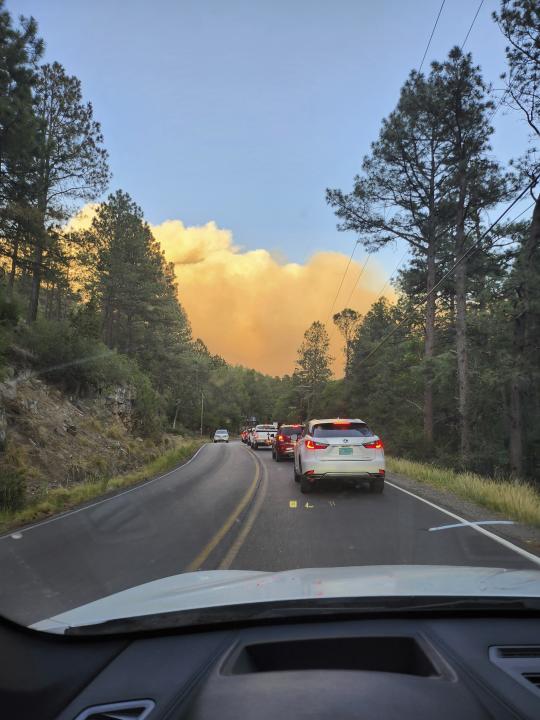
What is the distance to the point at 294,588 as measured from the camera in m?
2.97

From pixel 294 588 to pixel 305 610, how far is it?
0.43 metres

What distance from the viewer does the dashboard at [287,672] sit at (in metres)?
1.78

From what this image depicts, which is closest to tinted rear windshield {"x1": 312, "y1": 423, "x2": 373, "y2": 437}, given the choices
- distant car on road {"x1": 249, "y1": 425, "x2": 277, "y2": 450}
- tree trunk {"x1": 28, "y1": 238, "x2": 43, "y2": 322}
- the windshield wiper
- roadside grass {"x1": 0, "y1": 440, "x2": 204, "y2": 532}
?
roadside grass {"x1": 0, "y1": 440, "x2": 204, "y2": 532}

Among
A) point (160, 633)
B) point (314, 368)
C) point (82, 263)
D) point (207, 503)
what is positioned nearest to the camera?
point (160, 633)

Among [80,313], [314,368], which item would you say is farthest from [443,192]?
[314,368]

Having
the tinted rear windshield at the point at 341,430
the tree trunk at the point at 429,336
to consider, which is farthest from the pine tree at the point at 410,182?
the tinted rear windshield at the point at 341,430

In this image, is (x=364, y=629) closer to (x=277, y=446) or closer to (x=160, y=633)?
(x=160, y=633)

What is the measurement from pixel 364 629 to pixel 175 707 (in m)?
0.98

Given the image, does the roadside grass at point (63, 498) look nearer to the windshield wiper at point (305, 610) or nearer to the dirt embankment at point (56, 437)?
the dirt embankment at point (56, 437)

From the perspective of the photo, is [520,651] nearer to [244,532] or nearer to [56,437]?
[244,532]

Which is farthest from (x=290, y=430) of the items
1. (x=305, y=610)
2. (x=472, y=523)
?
(x=305, y=610)

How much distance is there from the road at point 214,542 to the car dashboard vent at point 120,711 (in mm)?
2466

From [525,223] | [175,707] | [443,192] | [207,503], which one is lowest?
[207,503]

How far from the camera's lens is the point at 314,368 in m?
96.6
